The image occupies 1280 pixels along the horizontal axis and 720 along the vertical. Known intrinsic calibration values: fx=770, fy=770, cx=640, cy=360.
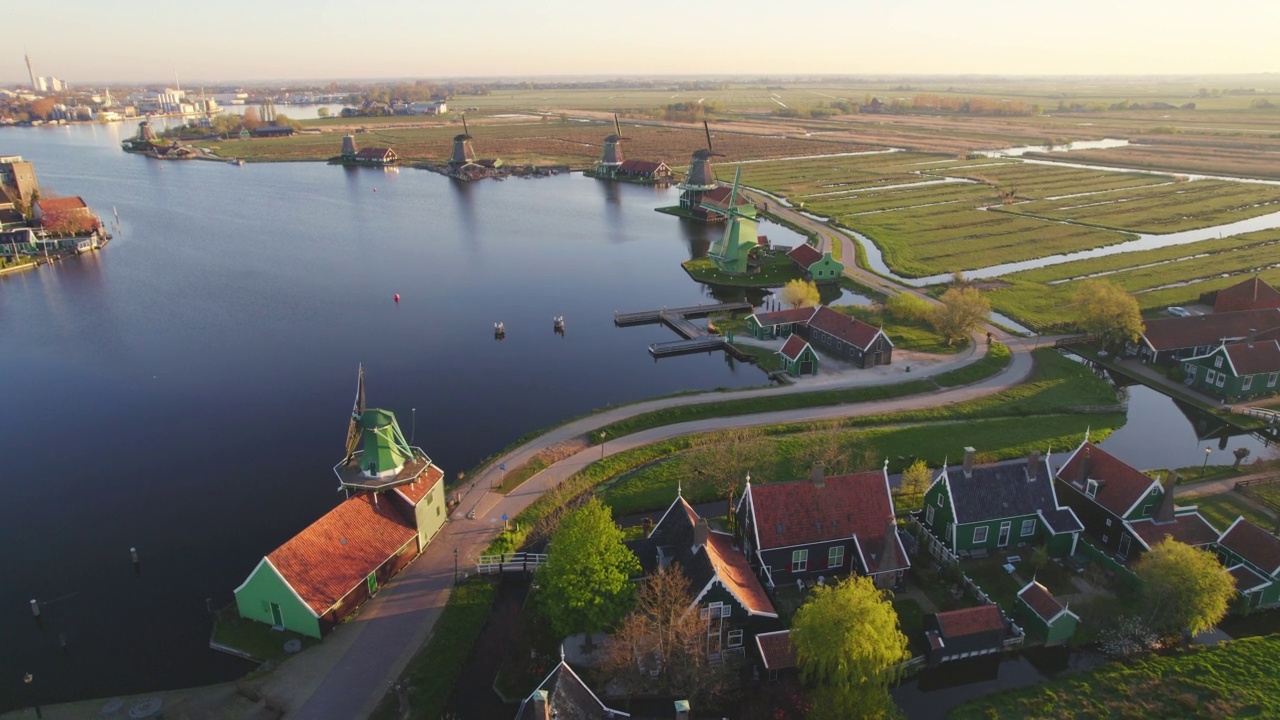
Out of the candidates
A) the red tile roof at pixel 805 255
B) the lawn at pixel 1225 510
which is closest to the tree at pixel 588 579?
the lawn at pixel 1225 510

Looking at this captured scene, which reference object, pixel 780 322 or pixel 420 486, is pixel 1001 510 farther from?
pixel 780 322

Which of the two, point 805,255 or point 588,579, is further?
point 805,255

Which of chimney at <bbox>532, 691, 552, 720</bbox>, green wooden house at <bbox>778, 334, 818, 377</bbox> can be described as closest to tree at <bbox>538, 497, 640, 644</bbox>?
chimney at <bbox>532, 691, 552, 720</bbox>

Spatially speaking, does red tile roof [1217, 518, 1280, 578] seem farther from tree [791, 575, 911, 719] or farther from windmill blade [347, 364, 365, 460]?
windmill blade [347, 364, 365, 460]

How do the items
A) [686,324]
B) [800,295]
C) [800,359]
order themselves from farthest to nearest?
[800,295] < [686,324] < [800,359]

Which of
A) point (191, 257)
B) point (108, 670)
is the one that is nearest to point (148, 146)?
point (191, 257)

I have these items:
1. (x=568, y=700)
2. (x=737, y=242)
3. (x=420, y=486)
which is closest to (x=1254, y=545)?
(x=568, y=700)

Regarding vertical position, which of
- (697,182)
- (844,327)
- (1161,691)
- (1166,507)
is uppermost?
(697,182)
